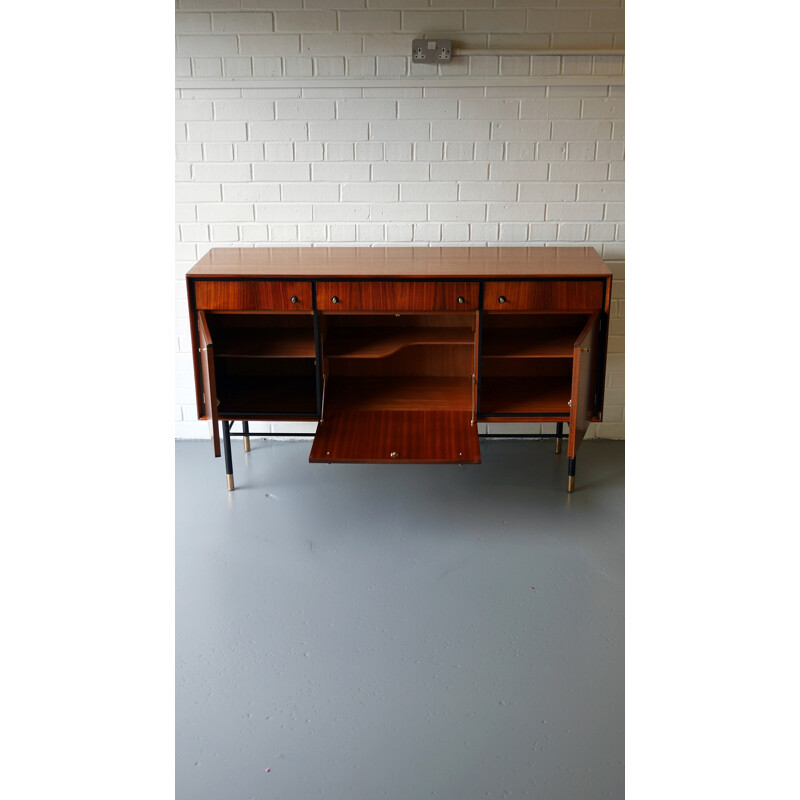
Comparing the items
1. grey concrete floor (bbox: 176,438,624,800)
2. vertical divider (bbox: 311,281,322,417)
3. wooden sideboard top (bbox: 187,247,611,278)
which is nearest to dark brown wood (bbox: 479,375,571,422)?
grey concrete floor (bbox: 176,438,624,800)

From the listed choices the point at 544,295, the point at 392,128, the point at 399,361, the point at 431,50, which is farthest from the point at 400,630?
the point at 431,50

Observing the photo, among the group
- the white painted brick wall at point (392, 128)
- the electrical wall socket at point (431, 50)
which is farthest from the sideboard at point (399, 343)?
the electrical wall socket at point (431, 50)

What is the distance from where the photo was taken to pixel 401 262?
3607 millimetres

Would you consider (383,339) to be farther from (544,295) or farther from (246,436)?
(246,436)

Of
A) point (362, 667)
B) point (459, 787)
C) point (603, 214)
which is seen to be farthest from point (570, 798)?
point (603, 214)

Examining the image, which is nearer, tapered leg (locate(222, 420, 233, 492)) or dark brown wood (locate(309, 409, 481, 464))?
dark brown wood (locate(309, 409, 481, 464))

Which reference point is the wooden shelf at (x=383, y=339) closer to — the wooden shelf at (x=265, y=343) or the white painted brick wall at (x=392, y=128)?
the wooden shelf at (x=265, y=343)

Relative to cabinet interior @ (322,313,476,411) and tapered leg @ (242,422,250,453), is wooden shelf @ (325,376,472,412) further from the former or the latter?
tapered leg @ (242,422,250,453)

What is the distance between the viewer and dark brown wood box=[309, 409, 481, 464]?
3430mm

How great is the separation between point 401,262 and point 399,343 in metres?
0.37

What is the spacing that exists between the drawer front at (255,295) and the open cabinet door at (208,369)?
0.29 feet

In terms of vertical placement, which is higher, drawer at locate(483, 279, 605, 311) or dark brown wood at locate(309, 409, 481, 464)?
drawer at locate(483, 279, 605, 311)
